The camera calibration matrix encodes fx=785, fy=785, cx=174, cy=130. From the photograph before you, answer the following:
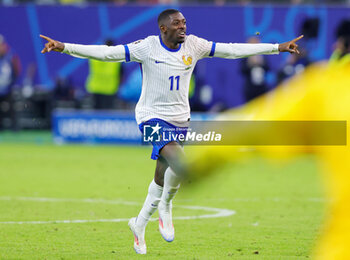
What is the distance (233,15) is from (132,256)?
16.6 metres

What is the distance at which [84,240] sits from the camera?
7734mm

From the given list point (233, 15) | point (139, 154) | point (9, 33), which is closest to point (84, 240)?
point (139, 154)

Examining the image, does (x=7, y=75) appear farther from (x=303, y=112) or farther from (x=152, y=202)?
(x=303, y=112)

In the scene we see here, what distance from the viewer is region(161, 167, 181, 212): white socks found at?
7139mm

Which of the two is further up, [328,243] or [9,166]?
[328,243]

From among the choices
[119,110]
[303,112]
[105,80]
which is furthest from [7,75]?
[303,112]

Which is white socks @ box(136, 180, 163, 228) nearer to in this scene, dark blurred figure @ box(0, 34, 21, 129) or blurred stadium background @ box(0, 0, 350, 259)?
blurred stadium background @ box(0, 0, 350, 259)

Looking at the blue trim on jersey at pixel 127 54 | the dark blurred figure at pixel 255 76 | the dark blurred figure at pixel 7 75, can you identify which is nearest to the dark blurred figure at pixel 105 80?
the dark blurred figure at pixel 7 75

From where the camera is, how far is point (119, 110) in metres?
22.4

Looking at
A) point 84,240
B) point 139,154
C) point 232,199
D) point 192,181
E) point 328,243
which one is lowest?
point 139,154

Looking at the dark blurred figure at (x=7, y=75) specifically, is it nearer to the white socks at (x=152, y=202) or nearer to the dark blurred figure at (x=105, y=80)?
the dark blurred figure at (x=105, y=80)

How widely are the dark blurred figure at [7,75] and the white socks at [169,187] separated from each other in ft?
49.7

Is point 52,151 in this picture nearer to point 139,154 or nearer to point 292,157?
point 139,154

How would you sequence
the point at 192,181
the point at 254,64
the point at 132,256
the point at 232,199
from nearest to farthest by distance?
1. the point at 192,181
2. the point at 132,256
3. the point at 232,199
4. the point at 254,64
